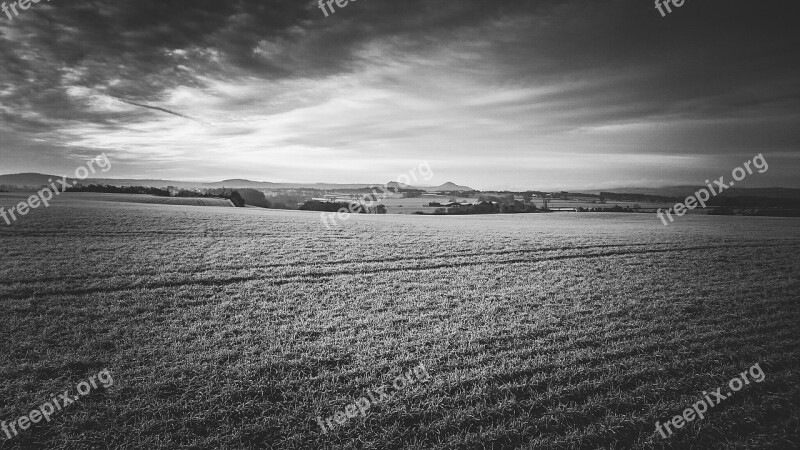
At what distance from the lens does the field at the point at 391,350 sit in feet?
18.4

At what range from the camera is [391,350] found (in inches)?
330

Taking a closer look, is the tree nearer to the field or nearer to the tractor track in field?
the field

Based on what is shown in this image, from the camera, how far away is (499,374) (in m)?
7.16

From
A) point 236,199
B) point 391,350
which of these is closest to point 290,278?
point 391,350

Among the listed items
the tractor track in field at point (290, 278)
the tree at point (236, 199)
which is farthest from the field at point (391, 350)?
the tree at point (236, 199)

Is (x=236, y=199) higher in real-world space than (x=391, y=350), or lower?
higher

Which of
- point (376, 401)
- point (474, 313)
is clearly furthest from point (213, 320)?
point (474, 313)

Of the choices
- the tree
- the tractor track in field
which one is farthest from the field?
the tree

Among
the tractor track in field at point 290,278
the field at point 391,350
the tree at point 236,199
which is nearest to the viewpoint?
the field at point 391,350

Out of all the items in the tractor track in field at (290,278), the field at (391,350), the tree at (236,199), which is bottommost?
the field at (391,350)

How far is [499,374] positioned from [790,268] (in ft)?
73.4

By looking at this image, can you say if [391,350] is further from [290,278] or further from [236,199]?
[236,199]

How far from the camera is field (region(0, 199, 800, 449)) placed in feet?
18.4

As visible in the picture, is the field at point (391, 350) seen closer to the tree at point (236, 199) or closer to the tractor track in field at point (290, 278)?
the tractor track in field at point (290, 278)
